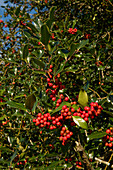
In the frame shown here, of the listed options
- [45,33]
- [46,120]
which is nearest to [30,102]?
[46,120]

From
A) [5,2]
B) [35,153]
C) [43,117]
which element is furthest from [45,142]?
[5,2]

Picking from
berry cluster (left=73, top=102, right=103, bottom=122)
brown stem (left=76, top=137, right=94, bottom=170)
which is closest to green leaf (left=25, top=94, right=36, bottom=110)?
berry cluster (left=73, top=102, right=103, bottom=122)

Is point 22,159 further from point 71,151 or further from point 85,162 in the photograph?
point 85,162

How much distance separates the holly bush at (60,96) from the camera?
44.5 inches

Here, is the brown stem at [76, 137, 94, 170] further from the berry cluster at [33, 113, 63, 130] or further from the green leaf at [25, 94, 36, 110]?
the green leaf at [25, 94, 36, 110]

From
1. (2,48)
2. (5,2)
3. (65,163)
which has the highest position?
(5,2)

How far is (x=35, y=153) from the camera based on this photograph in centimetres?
177

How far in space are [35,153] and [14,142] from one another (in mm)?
328

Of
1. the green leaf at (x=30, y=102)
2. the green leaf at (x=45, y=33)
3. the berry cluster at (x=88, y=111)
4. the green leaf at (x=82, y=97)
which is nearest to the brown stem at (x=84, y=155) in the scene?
the berry cluster at (x=88, y=111)

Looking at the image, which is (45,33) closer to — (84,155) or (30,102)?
(30,102)

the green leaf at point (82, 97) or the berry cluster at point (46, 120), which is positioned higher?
the green leaf at point (82, 97)

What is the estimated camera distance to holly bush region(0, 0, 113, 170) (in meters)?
1.13

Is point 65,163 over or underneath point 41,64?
underneath

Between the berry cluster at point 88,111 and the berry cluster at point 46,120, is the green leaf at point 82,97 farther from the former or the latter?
the berry cluster at point 46,120
